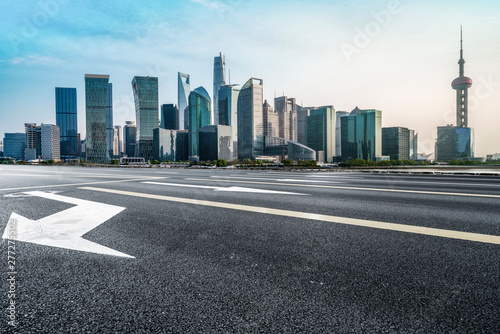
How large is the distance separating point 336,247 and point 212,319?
5.35 feet

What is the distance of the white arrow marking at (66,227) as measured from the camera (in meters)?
2.83

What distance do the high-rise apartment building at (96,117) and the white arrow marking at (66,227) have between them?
189890mm

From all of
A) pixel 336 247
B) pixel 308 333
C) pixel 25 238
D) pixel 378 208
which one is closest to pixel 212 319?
pixel 308 333

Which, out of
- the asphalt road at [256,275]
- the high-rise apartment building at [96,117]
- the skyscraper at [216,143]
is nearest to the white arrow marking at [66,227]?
the asphalt road at [256,275]

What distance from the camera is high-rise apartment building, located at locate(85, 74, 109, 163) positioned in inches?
6796

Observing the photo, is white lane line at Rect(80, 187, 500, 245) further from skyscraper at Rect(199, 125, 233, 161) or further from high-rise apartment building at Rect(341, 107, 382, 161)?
high-rise apartment building at Rect(341, 107, 382, 161)

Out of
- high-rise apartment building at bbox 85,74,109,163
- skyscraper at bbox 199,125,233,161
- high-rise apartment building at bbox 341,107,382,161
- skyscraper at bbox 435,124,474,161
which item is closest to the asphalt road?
skyscraper at bbox 199,125,233,161

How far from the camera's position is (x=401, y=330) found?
1.41m

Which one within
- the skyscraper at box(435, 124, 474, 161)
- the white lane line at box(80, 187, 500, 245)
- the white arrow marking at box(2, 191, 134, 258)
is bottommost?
the white lane line at box(80, 187, 500, 245)

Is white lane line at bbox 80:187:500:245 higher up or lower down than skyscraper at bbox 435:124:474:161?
lower down

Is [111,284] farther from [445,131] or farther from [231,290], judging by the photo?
[445,131]

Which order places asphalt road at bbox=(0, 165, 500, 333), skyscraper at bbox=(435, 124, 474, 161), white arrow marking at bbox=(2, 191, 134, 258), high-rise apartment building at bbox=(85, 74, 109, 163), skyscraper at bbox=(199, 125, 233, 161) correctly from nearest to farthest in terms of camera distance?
asphalt road at bbox=(0, 165, 500, 333)
white arrow marking at bbox=(2, 191, 134, 258)
skyscraper at bbox=(435, 124, 474, 161)
high-rise apartment building at bbox=(85, 74, 109, 163)
skyscraper at bbox=(199, 125, 233, 161)

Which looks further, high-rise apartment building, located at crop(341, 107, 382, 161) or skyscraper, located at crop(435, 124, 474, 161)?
high-rise apartment building, located at crop(341, 107, 382, 161)

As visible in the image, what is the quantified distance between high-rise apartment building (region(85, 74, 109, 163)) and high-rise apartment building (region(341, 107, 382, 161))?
169m
